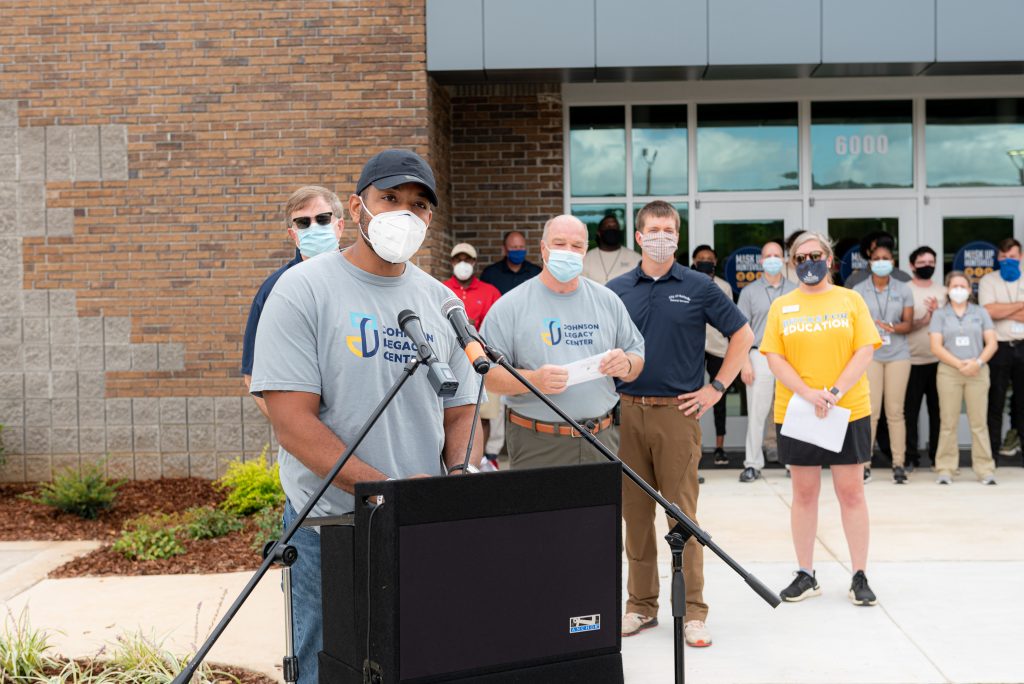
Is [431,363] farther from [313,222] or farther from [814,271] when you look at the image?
[814,271]

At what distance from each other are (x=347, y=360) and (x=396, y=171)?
1.90 ft

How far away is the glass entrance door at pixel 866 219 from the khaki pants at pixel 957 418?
6.54 ft

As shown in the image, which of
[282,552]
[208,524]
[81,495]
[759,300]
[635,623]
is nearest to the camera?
[282,552]

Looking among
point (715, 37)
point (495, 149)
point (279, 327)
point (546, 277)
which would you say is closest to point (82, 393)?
point (495, 149)

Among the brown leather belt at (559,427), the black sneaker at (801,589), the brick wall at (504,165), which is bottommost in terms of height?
the black sneaker at (801,589)

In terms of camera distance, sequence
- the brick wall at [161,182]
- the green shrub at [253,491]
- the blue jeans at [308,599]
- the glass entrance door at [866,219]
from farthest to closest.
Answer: the glass entrance door at [866,219] → the brick wall at [161,182] → the green shrub at [253,491] → the blue jeans at [308,599]

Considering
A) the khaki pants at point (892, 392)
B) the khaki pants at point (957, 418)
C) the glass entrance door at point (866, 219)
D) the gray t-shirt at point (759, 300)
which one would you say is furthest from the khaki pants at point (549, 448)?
the glass entrance door at point (866, 219)

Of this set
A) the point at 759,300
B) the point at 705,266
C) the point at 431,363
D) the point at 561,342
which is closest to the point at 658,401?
the point at 561,342

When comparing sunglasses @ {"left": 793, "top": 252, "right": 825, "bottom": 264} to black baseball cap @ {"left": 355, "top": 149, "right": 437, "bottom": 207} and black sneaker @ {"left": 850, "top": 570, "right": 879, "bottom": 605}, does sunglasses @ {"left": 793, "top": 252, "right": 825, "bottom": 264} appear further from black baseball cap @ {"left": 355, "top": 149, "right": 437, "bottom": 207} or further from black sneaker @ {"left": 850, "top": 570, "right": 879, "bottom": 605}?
black baseball cap @ {"left": 355, "top": 149, "right": 437, "bottom": 207}

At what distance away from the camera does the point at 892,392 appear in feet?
32.6

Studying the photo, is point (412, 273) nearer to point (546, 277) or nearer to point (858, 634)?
point (546, 277)

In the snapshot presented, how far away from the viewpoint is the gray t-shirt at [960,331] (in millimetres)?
9695

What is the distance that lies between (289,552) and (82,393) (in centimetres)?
825

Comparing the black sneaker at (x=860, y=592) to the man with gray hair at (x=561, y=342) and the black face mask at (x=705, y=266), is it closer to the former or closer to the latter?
the man with gray hair at (x=561, y=342)
